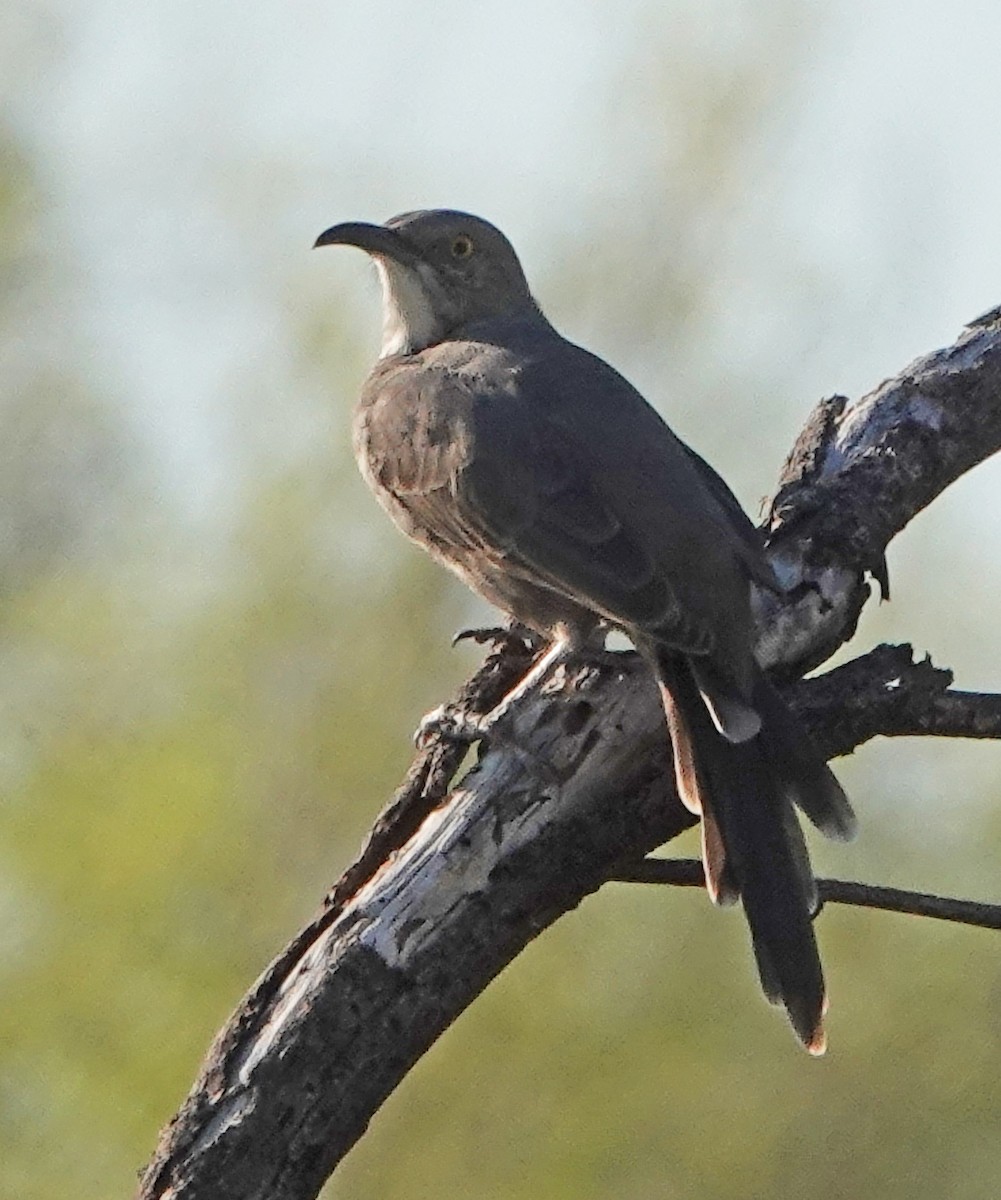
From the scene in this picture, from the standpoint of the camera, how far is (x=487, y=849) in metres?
5.03

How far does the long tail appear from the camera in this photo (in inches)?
208

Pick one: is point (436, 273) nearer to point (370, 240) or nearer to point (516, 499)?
point (370, 240)

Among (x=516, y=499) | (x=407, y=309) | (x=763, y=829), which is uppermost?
(x=407, y=309)

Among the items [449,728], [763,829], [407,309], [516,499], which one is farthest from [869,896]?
[407,309]

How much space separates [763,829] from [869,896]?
11.8 inches

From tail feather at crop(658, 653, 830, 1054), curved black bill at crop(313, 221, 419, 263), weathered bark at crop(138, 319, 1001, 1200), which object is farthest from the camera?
curved black bill at crop(313, 221, 419, 263)

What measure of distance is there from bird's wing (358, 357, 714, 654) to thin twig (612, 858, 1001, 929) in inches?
19.5

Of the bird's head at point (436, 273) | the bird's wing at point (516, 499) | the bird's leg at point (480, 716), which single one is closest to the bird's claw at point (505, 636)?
the bird's wing at point (516, 499)

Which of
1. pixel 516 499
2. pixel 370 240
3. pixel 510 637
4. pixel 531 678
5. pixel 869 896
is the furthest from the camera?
pixel 370 240

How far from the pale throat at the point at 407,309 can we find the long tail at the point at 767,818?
6.82 ft

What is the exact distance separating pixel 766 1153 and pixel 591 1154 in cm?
65

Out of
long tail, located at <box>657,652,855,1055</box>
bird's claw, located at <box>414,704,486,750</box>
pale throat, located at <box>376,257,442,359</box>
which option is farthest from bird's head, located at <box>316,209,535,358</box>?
long tail, located at <box>657,652,855,1055</box>

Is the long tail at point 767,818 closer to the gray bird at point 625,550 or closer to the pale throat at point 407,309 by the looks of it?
the gray bird at point 625,550

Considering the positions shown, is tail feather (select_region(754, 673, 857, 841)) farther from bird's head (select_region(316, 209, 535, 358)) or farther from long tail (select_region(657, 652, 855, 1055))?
bird's head (select_region(316, 209, 535, 358))
